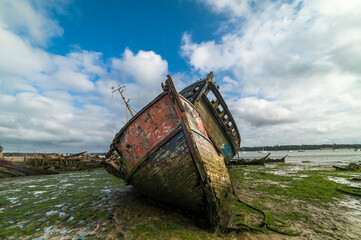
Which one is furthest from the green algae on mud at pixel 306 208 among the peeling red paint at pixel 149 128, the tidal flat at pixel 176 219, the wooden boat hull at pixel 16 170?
the wooden boat hull at pixel 16 170

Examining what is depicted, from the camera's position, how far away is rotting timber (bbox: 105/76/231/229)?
11.6 feet

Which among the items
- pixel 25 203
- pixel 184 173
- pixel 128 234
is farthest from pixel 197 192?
pixel 25 203

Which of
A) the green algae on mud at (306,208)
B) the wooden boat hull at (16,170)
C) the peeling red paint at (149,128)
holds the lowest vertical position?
the green algae on mud at (306,208)

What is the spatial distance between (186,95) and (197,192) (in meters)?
4.99

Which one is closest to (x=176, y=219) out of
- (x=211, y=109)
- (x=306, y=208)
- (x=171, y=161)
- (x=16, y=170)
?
(x=171, y=161)

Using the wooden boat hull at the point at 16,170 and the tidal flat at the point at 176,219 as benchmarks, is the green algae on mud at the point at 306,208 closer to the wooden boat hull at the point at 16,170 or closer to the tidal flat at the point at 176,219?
the tidal flat at the point at 176,219

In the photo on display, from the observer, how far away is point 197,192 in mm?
3514

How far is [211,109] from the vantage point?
8.17m

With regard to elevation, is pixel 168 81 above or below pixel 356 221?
above

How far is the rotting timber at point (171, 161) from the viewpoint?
11.6 ft

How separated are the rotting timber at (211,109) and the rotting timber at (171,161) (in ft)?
9.27

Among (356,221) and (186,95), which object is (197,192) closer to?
(356,221)

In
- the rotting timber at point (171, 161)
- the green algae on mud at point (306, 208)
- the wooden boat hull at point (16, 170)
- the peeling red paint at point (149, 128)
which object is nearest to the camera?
the green algae on mud at point (306, 208)

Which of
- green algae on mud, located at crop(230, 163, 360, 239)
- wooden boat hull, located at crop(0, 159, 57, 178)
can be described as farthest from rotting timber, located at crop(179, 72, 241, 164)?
wooden boat hull, located at crop(0, 159, 57, 178)
